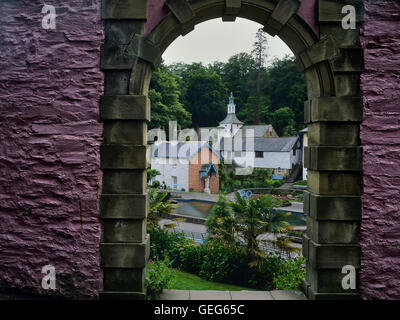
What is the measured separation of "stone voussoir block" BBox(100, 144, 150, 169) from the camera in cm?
493

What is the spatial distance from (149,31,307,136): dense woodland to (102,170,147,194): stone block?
3395cm

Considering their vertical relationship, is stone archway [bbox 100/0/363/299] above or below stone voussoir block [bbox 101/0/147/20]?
below

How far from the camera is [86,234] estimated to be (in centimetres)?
497

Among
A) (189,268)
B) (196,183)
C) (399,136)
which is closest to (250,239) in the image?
(189,268)

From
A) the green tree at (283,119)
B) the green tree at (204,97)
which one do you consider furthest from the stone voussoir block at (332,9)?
the green tree at (204,97)

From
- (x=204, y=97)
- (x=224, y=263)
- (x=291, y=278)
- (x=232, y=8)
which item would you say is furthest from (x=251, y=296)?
(x=204, y=97)

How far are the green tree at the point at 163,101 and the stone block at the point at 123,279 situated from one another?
→ 29665 millimetres

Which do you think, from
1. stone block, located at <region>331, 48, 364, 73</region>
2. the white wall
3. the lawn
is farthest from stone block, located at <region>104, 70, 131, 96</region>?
the white wall

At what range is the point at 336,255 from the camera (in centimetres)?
491

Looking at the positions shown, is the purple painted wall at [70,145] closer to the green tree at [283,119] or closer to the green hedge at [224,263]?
the green hedge at [224,263]

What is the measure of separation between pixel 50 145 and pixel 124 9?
2.36 meters

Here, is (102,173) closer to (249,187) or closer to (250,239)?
(250,239)

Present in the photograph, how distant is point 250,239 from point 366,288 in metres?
4.06

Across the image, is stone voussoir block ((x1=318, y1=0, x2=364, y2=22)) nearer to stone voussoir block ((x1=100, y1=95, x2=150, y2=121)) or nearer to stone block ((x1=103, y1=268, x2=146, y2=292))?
stone voussoir block ((x1=100, y1=95, x2=150, y2=121))
